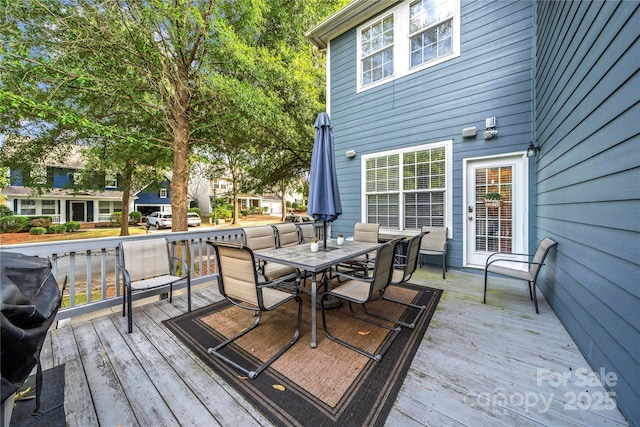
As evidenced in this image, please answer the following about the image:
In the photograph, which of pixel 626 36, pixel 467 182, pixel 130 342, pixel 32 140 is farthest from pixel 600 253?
pixel 32 140

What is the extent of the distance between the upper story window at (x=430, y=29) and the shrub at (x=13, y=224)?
22.4 metres

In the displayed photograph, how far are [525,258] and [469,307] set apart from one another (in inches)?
74.7

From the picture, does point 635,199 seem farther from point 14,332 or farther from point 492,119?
point 492,119

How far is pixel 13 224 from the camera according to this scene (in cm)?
1431

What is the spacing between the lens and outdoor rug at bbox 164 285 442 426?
1.55 metres

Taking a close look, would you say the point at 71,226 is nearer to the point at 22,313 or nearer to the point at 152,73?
the point at 152,73

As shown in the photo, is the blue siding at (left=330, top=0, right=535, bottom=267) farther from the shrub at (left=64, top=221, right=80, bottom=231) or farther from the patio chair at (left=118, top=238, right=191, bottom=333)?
the shrub at (left=64, top=221, right=80, bottom=231)

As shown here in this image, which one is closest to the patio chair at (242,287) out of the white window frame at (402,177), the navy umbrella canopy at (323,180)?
the navy umbrella canopy at (323,180)

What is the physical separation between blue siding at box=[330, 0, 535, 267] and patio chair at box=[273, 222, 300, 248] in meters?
2.13

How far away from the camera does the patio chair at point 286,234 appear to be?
3951mm

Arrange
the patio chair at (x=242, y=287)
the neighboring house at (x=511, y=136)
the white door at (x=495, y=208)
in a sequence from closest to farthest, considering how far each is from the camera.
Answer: the neighboring house at (x=511, y=136) → the patio chair at (x=242, y=287) → the white door at (x=495, y=208)

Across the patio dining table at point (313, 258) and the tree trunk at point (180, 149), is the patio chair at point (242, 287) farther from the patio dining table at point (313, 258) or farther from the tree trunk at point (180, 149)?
the tree trunk at point (180, 149)

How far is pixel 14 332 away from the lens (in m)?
0.82

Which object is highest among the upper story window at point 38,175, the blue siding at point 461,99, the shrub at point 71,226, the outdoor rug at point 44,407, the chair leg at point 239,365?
the blue siding at point 461,99
